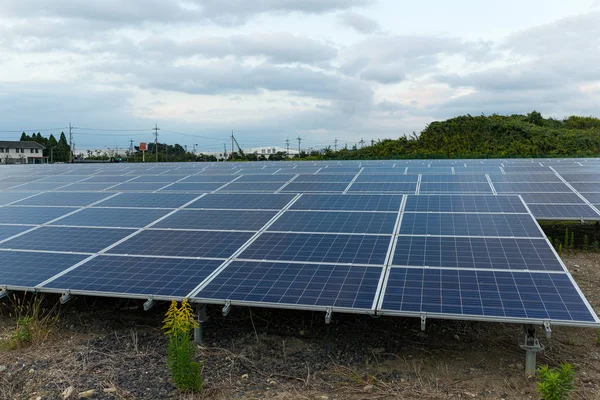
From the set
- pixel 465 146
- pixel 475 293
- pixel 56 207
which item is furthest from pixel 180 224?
pixel 465 146

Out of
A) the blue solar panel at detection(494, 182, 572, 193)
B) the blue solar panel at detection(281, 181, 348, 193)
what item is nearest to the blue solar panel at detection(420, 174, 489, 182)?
the blue solar panel at detection(494, 182, 572, 193)

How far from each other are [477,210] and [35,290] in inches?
427

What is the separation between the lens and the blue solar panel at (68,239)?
39.9 ft

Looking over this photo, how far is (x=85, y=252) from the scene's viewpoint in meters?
11.7

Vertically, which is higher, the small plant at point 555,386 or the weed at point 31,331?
the small plant at point 555,386

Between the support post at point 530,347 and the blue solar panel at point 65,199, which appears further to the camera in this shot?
the blue solar panel at point 65,199

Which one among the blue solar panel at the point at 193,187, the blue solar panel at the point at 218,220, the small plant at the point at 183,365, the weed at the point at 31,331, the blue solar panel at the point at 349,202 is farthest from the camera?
the blue solar panel at the point at 193,187

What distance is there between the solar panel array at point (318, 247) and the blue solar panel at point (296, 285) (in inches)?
1.3

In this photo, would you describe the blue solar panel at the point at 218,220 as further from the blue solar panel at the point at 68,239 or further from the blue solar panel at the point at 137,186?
the blue solar panel at the point at 137,186

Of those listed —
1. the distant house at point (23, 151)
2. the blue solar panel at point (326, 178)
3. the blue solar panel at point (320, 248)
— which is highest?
the distant house at point (23, 151)

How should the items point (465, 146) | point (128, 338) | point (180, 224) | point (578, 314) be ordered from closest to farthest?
point (578, 314)
point (128, 338)
point (180, 224)
point (465, 146)

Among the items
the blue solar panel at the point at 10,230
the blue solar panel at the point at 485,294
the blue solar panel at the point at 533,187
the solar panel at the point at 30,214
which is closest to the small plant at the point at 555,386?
the blue solar panel at the point at 485,294

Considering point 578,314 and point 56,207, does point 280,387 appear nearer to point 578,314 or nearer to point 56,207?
point 578,314

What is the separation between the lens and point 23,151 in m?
119
